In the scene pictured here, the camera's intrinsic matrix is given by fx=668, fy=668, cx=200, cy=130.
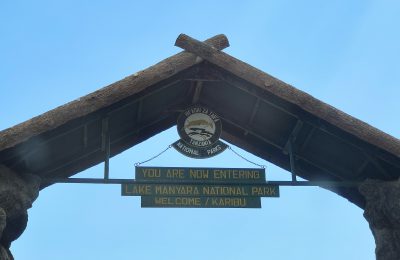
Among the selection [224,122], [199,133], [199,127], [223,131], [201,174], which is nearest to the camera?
[201,174]

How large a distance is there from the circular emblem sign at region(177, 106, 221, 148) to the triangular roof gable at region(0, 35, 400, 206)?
0.52 m

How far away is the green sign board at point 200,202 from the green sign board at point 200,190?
0.07 metres

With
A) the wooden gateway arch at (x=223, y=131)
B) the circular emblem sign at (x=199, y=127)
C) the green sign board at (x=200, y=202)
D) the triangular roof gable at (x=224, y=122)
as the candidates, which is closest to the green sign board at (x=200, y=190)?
the green sign board at (x=200, y=202)

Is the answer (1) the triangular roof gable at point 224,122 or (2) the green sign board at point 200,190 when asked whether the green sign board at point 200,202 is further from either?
(1) the triangular roof gable at point 224,122

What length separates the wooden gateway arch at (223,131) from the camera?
12.9 metres

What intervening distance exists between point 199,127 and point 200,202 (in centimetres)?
181

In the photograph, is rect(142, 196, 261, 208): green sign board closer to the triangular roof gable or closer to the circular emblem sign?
the circular emblem sign

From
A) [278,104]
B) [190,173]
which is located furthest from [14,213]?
[278,104]

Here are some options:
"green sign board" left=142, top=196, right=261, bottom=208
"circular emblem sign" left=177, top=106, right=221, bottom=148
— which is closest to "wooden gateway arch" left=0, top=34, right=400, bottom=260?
"circular emblem sign" left=177, top=106, right=221, bottom=148

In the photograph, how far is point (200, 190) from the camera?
13.7 m

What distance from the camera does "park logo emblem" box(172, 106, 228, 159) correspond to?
14.3 metres

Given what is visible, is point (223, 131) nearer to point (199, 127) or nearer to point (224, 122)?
point (224, 122)

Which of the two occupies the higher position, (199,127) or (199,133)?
(199,127)

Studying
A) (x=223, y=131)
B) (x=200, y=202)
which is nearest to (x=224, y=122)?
(x=223, y=131)
